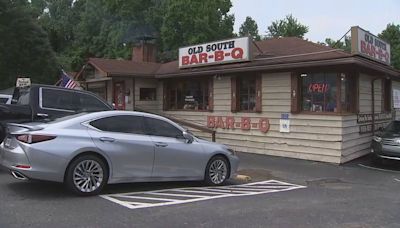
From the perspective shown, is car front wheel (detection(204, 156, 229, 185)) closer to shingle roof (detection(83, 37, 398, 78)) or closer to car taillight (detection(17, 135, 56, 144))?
car taillight (detection(17, 135, 56, 144))

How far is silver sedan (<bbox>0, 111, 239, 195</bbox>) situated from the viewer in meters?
8.30

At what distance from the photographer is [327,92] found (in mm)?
16203

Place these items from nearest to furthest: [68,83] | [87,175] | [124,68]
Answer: [87,175], [124,68], [68,83]

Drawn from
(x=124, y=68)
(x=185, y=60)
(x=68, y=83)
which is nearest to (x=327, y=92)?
(x=185, y=60)

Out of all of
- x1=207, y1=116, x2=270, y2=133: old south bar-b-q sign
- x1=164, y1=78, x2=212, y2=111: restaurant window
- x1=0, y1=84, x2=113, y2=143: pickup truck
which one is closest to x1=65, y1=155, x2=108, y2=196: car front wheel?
x1=0, y1=84, x2=113, y2=143: pickup truck

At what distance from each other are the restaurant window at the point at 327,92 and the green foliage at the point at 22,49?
25.7 m

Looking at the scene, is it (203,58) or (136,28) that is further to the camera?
(136,28)

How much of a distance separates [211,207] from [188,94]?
13.1 m

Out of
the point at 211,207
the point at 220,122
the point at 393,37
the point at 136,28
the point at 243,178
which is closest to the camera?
the point at 211,207

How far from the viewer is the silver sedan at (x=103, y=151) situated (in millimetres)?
8305

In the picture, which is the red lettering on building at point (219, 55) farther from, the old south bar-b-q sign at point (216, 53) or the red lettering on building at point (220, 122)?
the red lettering on building at point (220, 122)

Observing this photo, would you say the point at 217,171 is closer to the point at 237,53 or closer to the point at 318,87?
the point at 318,87

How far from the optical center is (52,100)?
39.3ft

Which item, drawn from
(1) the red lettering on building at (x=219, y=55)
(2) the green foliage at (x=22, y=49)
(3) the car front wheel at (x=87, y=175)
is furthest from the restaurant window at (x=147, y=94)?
(2) the green foliage at (x=22, y=49)
